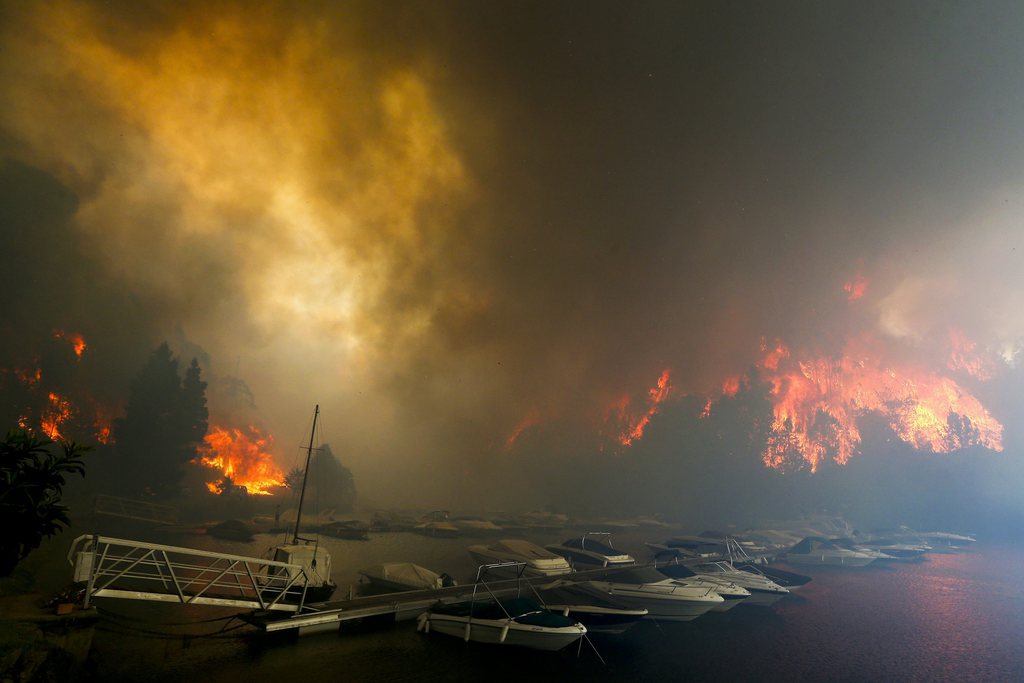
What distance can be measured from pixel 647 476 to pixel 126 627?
117m

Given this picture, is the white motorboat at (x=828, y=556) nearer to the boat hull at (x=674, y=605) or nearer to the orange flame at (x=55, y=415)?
the boat hull at (x=674, y=605)

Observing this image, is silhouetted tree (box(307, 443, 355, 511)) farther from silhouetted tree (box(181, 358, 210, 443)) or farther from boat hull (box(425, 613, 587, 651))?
boat hull (box(425, 613, 587, 651))

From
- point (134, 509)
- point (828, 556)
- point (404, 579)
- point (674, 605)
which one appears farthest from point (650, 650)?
point (134, 509)

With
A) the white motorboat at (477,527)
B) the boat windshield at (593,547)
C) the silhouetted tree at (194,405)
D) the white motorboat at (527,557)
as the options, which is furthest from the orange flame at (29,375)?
the boat windshield at (593,547)

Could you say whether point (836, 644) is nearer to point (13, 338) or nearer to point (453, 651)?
point (453, 651)

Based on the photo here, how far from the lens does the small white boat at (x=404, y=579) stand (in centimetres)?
3325

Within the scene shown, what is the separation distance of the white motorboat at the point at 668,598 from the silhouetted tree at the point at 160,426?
6573cm

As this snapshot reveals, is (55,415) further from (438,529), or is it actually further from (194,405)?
(438,529)

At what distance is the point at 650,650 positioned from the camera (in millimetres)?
26594

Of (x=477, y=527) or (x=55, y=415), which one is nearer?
(x=55, y=415)

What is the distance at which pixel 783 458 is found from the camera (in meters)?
→ 134

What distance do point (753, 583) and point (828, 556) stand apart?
37798 mm

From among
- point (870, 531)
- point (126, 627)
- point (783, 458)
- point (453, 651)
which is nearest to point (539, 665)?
point (453, 651)

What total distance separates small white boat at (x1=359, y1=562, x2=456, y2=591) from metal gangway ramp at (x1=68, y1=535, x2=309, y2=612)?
22.7ft
